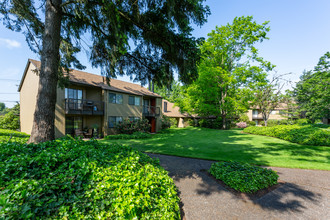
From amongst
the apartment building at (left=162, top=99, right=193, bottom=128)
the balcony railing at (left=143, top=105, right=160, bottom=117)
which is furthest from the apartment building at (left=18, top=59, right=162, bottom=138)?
the apartment building at (left=162, top=99, right=193, bottom=128)

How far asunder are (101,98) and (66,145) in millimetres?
13613

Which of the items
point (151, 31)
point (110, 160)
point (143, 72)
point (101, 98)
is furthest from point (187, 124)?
point (110, 160)

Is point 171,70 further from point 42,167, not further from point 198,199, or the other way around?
point 42,167

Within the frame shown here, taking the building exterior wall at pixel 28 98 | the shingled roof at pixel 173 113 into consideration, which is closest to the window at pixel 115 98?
the building exterior wall at pixel 28 98

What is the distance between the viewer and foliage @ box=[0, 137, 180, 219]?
1.86 m

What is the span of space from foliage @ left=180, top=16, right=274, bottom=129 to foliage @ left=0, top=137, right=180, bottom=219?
845 inches

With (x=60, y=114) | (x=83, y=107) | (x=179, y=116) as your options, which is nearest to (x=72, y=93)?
(x=83, y=107)

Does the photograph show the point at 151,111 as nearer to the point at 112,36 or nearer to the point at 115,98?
the point at 115,98

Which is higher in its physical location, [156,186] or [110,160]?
[110,160]

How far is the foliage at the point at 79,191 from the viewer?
186 cm

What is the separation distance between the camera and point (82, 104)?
48.6ft

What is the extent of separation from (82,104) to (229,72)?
21.5 metres

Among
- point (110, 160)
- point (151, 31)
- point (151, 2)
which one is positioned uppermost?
point (151, 2)

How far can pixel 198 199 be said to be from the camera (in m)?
4.07
